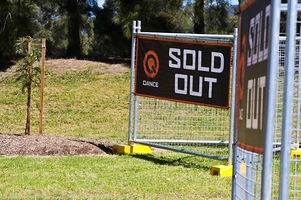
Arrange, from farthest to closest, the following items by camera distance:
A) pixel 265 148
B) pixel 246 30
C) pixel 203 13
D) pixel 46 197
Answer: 1. pixel 203 13
2. pixel 46 197
3. pixel 246 30
4. pixel 265 148

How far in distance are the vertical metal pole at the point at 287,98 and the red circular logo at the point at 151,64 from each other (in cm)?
755

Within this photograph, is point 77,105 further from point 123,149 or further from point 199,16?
point 123,149

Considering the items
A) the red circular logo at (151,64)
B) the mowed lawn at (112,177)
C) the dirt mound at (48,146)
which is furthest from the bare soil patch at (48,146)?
the red circular logo at (151,64)

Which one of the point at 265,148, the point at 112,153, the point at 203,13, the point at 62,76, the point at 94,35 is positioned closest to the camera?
the point at 265,148

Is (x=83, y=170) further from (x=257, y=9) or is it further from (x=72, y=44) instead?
(x=72, y=44)

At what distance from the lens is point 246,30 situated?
3.78 m

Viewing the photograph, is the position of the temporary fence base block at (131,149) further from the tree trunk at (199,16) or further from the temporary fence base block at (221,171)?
the tree trunk at (199,16)

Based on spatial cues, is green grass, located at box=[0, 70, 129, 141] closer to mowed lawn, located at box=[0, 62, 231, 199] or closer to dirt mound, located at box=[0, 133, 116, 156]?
mowed lawn, located at box=[0, 62, 231, 199]

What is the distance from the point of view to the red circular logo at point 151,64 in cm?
1081

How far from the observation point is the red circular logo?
10.8 m

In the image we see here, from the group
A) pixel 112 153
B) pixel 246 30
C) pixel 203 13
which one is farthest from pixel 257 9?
pixel 203 13

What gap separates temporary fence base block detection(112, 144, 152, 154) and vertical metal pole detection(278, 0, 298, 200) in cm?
778

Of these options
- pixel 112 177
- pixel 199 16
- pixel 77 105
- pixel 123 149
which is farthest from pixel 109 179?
pixel 199 16

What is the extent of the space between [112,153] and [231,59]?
292 centimetres
